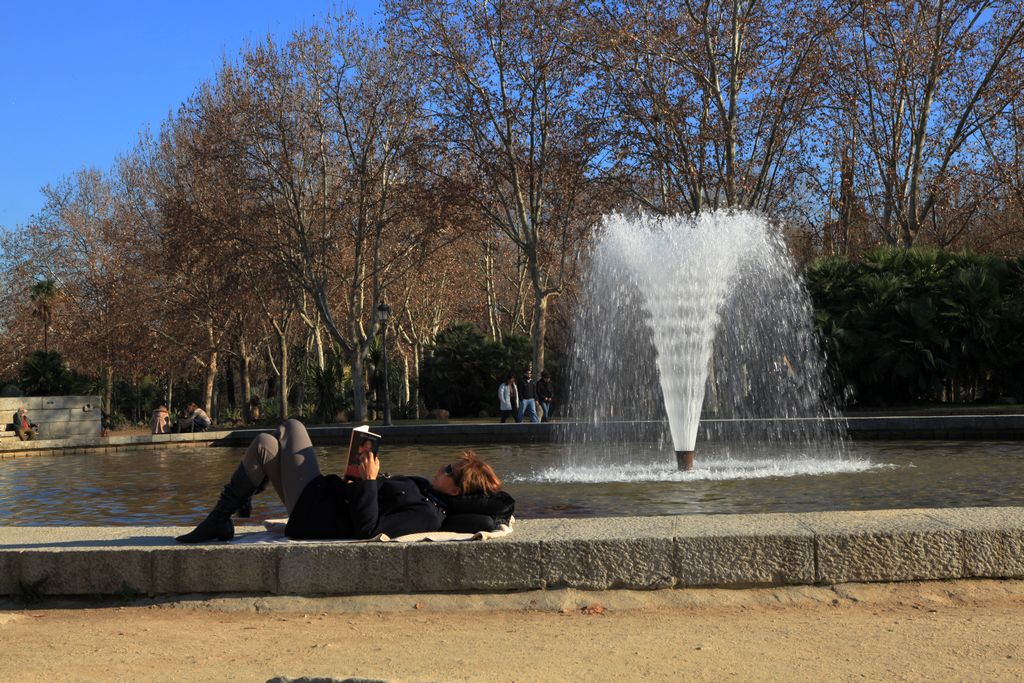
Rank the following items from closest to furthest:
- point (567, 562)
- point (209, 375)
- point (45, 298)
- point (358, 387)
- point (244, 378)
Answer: point (567, 562) < point (358, 387) < point (244, 378) < point (45, 298) < point (209, 375)

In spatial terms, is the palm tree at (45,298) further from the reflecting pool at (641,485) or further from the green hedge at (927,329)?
the green hedge at (927,329)

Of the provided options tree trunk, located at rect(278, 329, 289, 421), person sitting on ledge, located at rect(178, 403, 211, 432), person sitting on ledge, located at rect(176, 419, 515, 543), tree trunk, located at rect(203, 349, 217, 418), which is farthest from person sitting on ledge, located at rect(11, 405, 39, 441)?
person sitting on ledge, located at rect(176, 419, 515, 543)

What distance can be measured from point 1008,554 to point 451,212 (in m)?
27.0

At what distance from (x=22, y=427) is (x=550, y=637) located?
81.7ft

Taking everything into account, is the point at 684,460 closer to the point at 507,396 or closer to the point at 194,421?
the point at 507,396

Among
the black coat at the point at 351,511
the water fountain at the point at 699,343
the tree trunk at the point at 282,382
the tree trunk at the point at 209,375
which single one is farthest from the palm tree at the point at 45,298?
the black coat at the point at 351,511

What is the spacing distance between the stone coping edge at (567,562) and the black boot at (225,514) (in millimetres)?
208

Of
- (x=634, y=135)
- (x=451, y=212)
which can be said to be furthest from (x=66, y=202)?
(x=634, y=135)

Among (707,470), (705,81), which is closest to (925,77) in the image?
(705,81)

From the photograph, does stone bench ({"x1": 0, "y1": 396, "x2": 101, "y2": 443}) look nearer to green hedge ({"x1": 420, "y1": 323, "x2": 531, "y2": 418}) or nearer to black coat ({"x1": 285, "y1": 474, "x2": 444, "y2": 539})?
green hedge ({"x1": 420, "y1": 323, "x2": 531, "y2": 418})

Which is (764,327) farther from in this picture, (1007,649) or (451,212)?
(1007,649)

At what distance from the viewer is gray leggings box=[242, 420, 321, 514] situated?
6473 mm

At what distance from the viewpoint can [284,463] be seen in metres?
6.51

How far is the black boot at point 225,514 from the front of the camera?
21.0 ft
